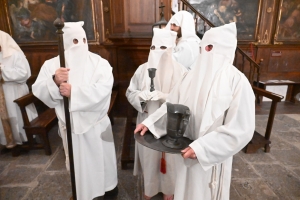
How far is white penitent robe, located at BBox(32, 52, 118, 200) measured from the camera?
6.55 feet

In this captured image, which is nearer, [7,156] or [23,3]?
[7,156]

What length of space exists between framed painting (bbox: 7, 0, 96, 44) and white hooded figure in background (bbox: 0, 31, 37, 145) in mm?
1837

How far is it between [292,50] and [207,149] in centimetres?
695

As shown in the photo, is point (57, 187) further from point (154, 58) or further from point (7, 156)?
point (154, 58)

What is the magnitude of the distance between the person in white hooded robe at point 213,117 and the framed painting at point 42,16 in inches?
172

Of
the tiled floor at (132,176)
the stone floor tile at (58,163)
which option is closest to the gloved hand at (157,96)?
the tiled floor at (132,176)

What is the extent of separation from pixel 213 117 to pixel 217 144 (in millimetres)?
202

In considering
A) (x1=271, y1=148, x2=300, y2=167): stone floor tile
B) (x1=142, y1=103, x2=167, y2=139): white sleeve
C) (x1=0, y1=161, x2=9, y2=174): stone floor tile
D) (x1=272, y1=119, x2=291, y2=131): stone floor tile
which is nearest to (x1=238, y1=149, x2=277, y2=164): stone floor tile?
(x1=271, y1=148, x2=300, y2=167): stone floor tile

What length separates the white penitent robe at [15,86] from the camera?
371 cm

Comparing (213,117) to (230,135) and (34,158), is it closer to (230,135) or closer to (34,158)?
(230,135)

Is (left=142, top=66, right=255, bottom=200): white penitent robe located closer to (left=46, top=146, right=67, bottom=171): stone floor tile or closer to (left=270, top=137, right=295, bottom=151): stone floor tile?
(left=46, top=146, right=67, bottom=171): stone floor tile

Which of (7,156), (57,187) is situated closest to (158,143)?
(57,187)

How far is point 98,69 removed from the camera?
221 centimetres

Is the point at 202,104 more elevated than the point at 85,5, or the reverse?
the point at 85,5
